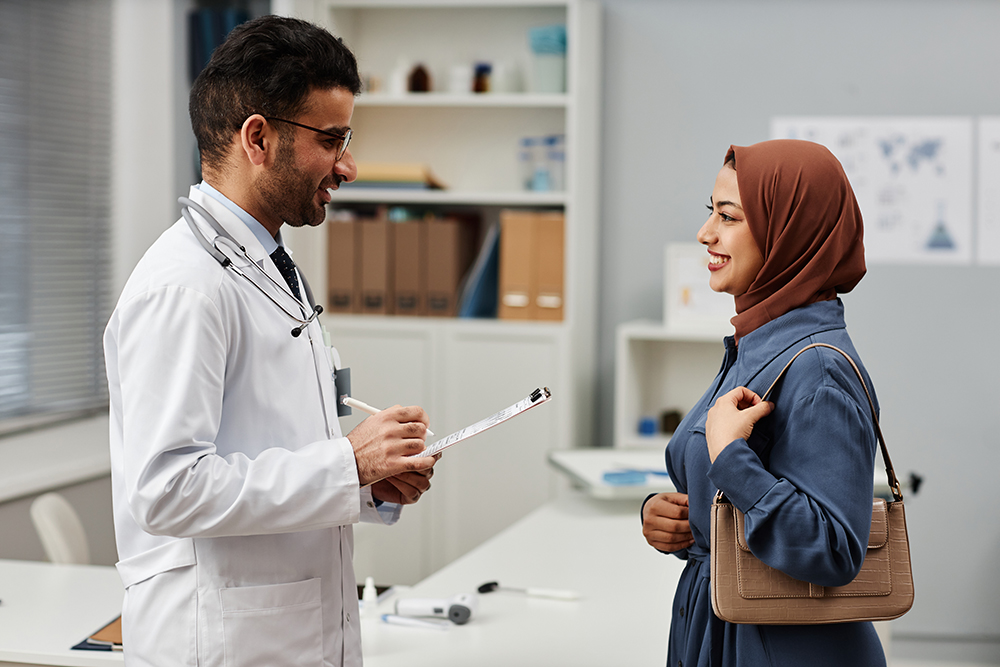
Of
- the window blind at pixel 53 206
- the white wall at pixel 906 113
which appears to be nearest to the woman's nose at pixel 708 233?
the white wall at pixel 906 113

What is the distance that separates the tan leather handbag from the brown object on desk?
43.4 inches

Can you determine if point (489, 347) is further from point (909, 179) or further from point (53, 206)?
point (909, 179)

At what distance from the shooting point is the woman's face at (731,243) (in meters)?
1.26

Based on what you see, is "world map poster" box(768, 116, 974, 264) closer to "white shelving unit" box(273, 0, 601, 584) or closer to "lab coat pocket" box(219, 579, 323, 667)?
"white shelving unit" box(273, 0, 601, 584)

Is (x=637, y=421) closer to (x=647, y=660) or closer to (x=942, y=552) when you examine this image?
(x=942, y=552)

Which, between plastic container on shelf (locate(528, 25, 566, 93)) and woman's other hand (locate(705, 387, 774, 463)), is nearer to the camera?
woman's other hand (locate(705, 387, 774, 463))

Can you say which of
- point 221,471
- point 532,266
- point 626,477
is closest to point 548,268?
point 532,266

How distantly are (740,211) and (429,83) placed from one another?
8.24 ft

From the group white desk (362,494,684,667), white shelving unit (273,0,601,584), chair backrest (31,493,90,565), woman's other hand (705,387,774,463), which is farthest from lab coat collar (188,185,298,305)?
white shelving unit (273,0,601,584)

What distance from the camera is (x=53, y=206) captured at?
3.13 metres

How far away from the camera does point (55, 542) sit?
2133 mm

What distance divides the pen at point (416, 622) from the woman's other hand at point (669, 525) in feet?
1.69

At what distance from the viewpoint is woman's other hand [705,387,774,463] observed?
111cm

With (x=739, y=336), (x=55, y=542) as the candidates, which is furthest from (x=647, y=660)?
(x=55, y=542)
